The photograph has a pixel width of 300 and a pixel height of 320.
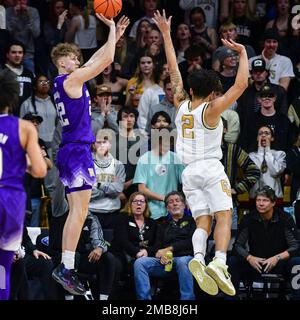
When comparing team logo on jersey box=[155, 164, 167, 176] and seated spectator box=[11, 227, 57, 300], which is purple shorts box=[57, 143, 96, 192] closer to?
seated spectator box=[11, 227, 57, 300]

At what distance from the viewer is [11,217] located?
982 centimetres

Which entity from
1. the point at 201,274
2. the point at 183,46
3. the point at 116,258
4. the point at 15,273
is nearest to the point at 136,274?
the point at 116,258

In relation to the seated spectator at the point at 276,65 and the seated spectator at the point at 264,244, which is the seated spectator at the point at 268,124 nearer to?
the seated spectator at the point at 276,65

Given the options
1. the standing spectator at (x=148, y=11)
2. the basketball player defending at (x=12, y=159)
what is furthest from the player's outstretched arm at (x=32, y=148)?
the standing spectator at (x=148, y=11)

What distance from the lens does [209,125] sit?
37.7 ft

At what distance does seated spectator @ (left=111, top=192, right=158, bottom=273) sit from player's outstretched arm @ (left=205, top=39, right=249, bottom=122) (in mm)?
3067

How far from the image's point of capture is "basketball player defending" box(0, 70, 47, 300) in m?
9.66

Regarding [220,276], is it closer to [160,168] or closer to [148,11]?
[160,168]

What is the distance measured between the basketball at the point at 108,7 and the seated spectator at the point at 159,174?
323 cm

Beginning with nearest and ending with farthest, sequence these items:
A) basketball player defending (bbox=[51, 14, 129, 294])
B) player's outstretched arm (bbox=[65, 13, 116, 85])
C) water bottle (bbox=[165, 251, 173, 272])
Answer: player's outstretched arm (bbox=[65, 13, 116, 85]), basketball player defending (bbox=[51, 14, 129, 294]), water bottle (bbox=[165, 251, 173, 272])

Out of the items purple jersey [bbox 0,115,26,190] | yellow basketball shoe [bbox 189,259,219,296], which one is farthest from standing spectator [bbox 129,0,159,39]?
purple jersey [bbox 0,115,26,190]

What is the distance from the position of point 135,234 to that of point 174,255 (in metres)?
0.61
